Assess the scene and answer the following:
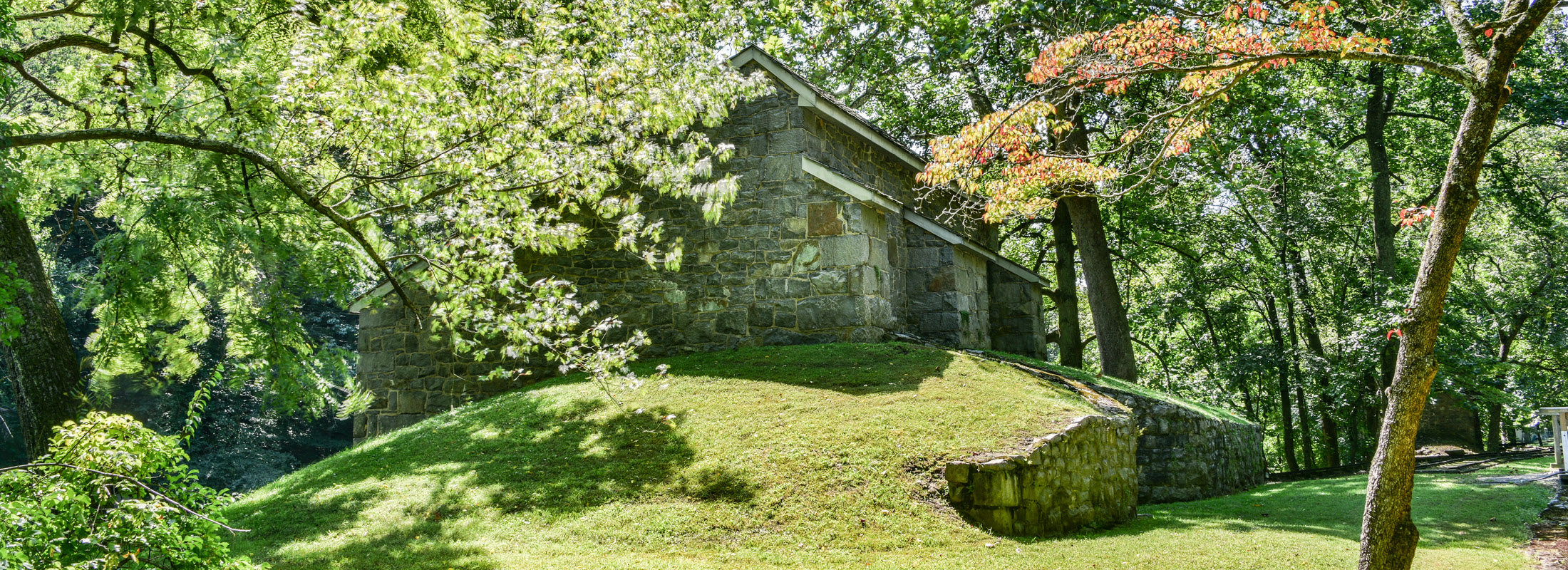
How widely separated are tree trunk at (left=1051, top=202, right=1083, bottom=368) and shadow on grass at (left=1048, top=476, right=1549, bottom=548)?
5132 millimetres

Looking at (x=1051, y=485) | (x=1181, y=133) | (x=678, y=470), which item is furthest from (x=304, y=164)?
(x=1181, y=133)

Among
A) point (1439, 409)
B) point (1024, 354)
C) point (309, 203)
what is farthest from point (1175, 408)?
point (1439, 409)

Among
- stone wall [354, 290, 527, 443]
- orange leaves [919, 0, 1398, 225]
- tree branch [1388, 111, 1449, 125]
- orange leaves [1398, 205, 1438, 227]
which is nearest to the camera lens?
orange leaves [1398, 205, 1438, 227]

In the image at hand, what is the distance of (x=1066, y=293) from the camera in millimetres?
17875

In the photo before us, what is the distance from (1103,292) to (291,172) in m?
13.5

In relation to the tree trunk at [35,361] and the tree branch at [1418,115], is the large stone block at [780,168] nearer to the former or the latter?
the tree trunk at [35,361]

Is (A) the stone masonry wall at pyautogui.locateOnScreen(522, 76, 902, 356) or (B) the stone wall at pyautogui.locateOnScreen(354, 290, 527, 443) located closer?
(A) the stone masonry wall at pyautogui.locateOnScreen(522, 76, 902, 356)

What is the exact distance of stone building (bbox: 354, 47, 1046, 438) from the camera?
480 inches

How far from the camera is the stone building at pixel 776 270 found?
12.2 meters

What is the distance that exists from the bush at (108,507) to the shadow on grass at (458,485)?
2402 mm

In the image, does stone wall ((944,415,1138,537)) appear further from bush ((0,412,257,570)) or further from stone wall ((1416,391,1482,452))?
stone wall ((1416,391,1482,452))

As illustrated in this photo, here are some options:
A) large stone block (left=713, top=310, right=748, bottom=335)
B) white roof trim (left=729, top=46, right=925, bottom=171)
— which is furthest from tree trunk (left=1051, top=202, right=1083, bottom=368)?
large stone block (left=713, top=310, right=748, bottom=335)

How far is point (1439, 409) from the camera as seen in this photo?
22969 millimetres

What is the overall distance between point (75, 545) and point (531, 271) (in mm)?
10062
